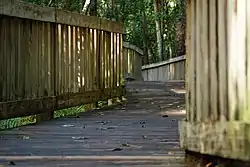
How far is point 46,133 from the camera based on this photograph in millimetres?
4859

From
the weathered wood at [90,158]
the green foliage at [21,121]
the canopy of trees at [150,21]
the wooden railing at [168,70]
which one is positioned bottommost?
the weathered wood at [90,158]

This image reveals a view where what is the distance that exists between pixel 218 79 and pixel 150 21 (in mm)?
22728

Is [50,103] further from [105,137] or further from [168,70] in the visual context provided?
→ [168,70]

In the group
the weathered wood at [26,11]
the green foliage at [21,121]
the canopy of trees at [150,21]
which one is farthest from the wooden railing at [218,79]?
the canopy of trees at [150,21]

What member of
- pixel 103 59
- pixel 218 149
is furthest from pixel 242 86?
pixel 103 59

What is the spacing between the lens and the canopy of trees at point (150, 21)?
63.1ft

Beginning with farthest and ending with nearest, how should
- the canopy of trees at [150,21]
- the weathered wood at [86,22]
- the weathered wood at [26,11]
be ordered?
the canopy of trees at [150,21] → the weathered wood at [86,22] → the weathered wood at [26,11]

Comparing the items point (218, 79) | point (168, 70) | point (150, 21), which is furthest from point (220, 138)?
point (150, 21)

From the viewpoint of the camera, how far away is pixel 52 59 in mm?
6156

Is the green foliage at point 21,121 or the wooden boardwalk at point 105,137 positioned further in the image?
the green foliage at point 21,121

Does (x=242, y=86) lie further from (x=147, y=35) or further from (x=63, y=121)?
(x=147, y=35)

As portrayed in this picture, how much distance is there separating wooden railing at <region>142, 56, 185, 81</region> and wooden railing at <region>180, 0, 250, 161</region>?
13.7 metres

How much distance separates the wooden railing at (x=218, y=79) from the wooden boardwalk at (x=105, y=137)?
615 mm

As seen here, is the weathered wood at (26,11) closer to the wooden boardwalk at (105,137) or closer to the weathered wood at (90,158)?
the wooden boardwalk at (105,137)
